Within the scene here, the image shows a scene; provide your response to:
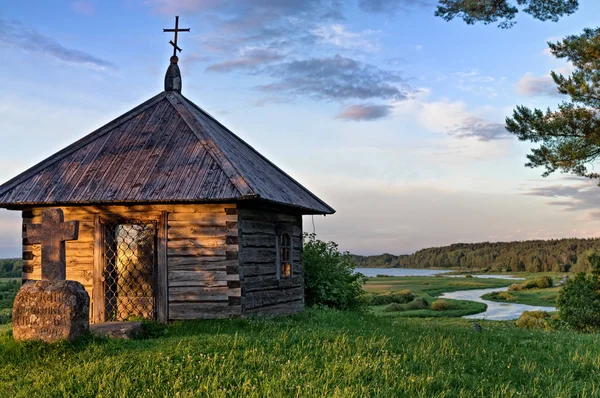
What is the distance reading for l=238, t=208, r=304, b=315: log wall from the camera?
44.7 ft

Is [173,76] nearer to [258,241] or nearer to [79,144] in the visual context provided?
[79,144]

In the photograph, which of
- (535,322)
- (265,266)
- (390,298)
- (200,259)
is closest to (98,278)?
(200,259)

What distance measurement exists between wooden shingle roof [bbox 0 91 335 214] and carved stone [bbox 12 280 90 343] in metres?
3.11

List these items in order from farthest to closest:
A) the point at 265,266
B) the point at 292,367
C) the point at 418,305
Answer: the point at 418,305, the point at 265,266, the point at 292,367

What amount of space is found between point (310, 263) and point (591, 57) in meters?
12.1

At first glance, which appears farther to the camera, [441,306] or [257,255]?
[441,306]

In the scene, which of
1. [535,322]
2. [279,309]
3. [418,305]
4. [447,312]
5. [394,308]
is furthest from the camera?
[418,305]

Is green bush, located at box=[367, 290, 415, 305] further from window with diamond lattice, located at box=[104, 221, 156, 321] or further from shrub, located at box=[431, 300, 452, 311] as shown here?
window with diamond lattice, located at box=[104, 221, 156, 321]

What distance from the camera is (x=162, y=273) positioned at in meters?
13.3

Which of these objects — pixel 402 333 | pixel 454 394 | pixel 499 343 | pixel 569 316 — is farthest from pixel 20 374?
pixel 569 316

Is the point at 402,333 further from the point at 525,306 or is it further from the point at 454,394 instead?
the point at 525,306

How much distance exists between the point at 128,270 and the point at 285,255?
431 cm

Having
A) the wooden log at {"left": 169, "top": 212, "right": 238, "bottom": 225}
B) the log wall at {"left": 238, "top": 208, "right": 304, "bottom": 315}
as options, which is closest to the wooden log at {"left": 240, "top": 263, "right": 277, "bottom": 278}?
the log wall at {"left": 238, "top": 208, "right": 304, "bottom": 315}

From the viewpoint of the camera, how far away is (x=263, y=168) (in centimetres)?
1727
